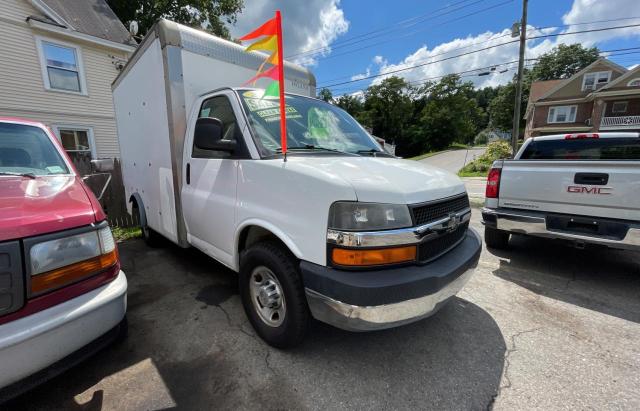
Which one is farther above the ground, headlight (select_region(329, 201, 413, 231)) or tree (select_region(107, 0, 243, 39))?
tree (select_region(107, 0, 243, 39))

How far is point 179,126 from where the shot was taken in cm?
310

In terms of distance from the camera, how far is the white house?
941cm

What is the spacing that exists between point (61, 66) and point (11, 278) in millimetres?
12928

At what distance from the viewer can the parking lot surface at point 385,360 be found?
1.88 meters

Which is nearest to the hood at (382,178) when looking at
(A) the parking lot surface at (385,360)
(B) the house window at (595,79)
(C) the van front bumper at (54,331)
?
(A) the parking lot surface at (385,360)

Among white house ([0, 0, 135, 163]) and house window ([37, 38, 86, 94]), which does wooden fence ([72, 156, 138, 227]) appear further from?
house window ([37, 38, 86, 94])

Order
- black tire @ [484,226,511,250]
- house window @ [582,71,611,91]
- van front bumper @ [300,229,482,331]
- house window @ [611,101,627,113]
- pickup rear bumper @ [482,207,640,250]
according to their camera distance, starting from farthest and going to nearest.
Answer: house window @ [582,71,611,91]
house window @ [611,101,627,113]
black tire @ [484,226,511,250]
pickup rear bumper @ [482,207,640,250]
van front bumper @ [300,229,482,331]

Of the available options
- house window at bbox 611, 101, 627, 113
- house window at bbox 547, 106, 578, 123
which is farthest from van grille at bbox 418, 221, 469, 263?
house window at bbox 547, 106, 578, 123

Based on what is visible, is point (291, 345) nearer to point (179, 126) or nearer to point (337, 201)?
point (337, 201)

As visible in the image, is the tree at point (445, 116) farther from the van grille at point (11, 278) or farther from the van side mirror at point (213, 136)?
the van grille at point (11, 278)

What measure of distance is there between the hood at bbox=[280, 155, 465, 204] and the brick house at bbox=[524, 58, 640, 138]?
111 feet

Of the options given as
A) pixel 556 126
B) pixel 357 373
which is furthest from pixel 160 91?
pixel 556 126

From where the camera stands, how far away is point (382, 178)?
1.97 meters

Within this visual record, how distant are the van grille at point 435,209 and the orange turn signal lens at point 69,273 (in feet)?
6.61
